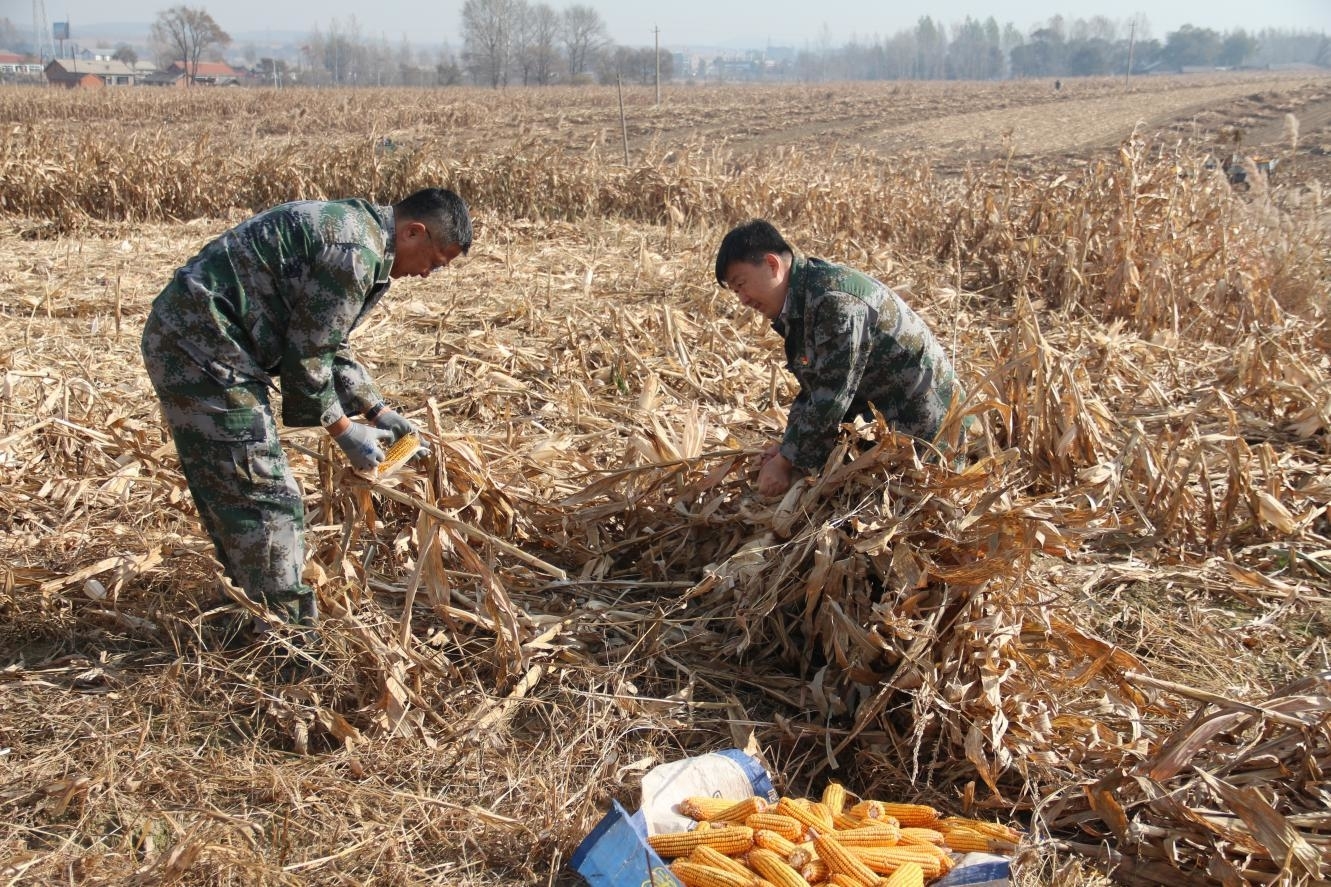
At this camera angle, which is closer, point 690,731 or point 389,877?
point 389,877

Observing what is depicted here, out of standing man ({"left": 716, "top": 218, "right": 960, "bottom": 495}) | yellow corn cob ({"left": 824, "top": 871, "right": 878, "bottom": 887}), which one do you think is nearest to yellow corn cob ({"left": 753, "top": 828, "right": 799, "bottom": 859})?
yellow corn cob ({"left": 824, "top": 871, "right": 878, "bottom": 887})

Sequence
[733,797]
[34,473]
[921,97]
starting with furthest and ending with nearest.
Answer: [921,97] → [34,473] → [733,797]

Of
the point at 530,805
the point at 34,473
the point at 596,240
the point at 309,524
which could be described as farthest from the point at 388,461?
the point at 596,240

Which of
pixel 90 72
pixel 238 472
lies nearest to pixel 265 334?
pixel 238 472

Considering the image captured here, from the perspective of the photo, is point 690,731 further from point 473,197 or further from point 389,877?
point 473,197

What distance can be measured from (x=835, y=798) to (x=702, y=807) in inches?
14.6

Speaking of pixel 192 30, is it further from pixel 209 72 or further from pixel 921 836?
pixel 921 836

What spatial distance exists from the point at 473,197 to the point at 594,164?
140 cm

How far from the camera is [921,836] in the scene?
2549mm

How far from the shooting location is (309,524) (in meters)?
3.75

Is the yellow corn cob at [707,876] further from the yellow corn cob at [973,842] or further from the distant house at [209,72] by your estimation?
the distant house at [209,72]

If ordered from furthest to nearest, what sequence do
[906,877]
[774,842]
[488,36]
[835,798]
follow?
[488,36] → [835,798] → [774,842] → [906,877]

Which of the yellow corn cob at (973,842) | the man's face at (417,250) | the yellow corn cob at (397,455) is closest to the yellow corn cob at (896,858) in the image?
the yellow corn cob at (973,842)

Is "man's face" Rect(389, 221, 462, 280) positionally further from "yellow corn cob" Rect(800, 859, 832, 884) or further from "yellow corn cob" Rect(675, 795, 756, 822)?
"yellow corn cob" Rect(800, 859, 832, 884)
